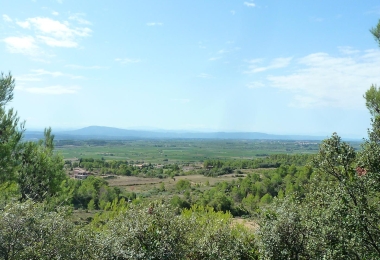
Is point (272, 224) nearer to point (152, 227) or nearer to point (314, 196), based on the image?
point (314, 196)

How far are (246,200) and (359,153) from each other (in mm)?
34092

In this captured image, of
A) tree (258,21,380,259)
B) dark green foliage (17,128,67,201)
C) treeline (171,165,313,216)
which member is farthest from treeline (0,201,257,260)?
treeline (171,165,313,216)

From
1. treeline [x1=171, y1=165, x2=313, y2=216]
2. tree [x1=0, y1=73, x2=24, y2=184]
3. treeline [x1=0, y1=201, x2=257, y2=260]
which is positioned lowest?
treeline [x1=171, y1=165, x2=313, y2=216]

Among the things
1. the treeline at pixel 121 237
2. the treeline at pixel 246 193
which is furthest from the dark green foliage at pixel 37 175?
the treeline at pixel 246 193

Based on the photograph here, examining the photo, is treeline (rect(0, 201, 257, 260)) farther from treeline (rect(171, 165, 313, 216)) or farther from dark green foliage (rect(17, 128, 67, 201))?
treeline (rect(171, 165, 313, 216))

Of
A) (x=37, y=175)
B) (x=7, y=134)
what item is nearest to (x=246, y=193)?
(x=37, y=175)

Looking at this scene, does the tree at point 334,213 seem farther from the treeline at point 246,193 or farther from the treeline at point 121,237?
the treeline at point 246,193

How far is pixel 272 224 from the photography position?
7918 mm

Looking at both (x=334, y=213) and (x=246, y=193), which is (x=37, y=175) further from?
(x=246, y=193)

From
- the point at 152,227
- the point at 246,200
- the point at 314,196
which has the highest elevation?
the point at 314,196

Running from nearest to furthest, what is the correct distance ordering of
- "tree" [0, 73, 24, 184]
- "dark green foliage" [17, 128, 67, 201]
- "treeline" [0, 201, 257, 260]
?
"treeline" [0, 201, 257, 260]
"tree" [0, 73, 24, 184]
"dark green foliage" [17, 128, 67, 201]

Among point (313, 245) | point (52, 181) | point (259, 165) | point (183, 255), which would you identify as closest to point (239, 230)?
point (183, 255)

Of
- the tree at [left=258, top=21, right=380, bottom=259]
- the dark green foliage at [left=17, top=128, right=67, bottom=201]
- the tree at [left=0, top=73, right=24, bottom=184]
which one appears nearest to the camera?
the tree at [left=258, top=21, right=380, bottom=259]

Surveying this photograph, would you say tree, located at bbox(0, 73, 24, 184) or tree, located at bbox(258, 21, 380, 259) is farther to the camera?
tree, located at bbox(0, 73, 24, 184)
